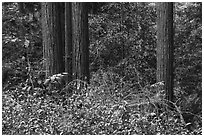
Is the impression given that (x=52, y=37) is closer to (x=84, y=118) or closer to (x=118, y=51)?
(x=84, y=118)

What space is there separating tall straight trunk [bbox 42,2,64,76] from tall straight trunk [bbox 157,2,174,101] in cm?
206

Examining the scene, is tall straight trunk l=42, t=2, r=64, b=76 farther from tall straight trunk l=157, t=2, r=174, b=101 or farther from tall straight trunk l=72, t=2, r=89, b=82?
tall straight trunk l=157, t=2, r=174, b=101

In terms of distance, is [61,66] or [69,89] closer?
[69,89]

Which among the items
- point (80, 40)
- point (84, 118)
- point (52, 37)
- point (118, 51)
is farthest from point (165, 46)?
point (118, 51)

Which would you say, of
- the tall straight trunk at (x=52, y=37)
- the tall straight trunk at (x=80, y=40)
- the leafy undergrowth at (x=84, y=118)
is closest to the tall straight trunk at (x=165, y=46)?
the tall straight trunk at (x=80, y=40)

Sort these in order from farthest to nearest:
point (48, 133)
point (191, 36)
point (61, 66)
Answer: point (191, 36)
point (61, 66)
point (48, 133)

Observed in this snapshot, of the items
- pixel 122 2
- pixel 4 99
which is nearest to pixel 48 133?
pixel 4 99

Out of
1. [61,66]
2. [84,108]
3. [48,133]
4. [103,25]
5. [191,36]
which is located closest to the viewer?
[48,133]

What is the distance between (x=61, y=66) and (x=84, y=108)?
2.26 m

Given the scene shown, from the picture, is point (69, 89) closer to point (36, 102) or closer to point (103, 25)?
point (36, 102)

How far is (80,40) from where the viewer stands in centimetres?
754

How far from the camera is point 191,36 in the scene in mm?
10867

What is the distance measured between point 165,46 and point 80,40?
175 centimetres

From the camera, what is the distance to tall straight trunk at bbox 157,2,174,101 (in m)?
7.57
